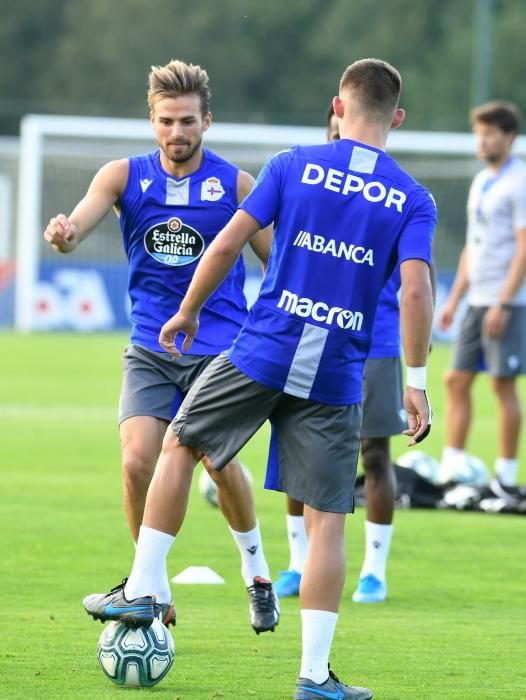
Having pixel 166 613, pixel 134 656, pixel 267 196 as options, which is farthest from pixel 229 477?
pixel 267 196

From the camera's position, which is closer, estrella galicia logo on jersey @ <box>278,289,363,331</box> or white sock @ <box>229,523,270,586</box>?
estrella galicia logo on jersey @ <box>278,289,363,331</box>

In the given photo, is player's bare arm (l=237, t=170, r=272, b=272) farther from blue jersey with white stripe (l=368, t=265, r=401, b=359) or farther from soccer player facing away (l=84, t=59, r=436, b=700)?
blue jersey with white stripe (l=368, t=265, r=401, b=359)

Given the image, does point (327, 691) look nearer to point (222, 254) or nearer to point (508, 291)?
point (222, 254)

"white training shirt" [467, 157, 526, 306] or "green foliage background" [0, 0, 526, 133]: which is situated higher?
"green foliage background" [0, 0, 526, 133]

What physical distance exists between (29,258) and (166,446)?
25320mm

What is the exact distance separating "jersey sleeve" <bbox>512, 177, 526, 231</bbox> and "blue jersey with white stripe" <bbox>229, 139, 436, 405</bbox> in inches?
230

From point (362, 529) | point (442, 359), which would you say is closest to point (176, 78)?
point (362, 529)

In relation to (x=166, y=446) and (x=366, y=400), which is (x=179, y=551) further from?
(x=166, y=446)

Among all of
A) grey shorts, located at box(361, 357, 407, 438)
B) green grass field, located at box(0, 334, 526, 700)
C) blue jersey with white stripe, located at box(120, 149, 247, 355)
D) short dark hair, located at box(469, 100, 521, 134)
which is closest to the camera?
green grass field, located at box(0, 334, 526, 700)

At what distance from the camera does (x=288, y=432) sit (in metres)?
5.34

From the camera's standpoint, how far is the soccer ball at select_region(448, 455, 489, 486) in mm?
10984

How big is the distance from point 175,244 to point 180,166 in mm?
339

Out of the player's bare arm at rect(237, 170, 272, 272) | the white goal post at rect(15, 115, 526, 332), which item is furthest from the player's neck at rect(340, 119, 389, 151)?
the white goal post at rect(15, 115, 526, 332)

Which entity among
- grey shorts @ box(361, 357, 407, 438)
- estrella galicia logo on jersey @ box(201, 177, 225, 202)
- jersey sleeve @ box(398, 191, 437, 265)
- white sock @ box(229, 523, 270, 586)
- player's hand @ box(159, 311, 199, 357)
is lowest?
white sock @ box(229, 523, 270, 586)
